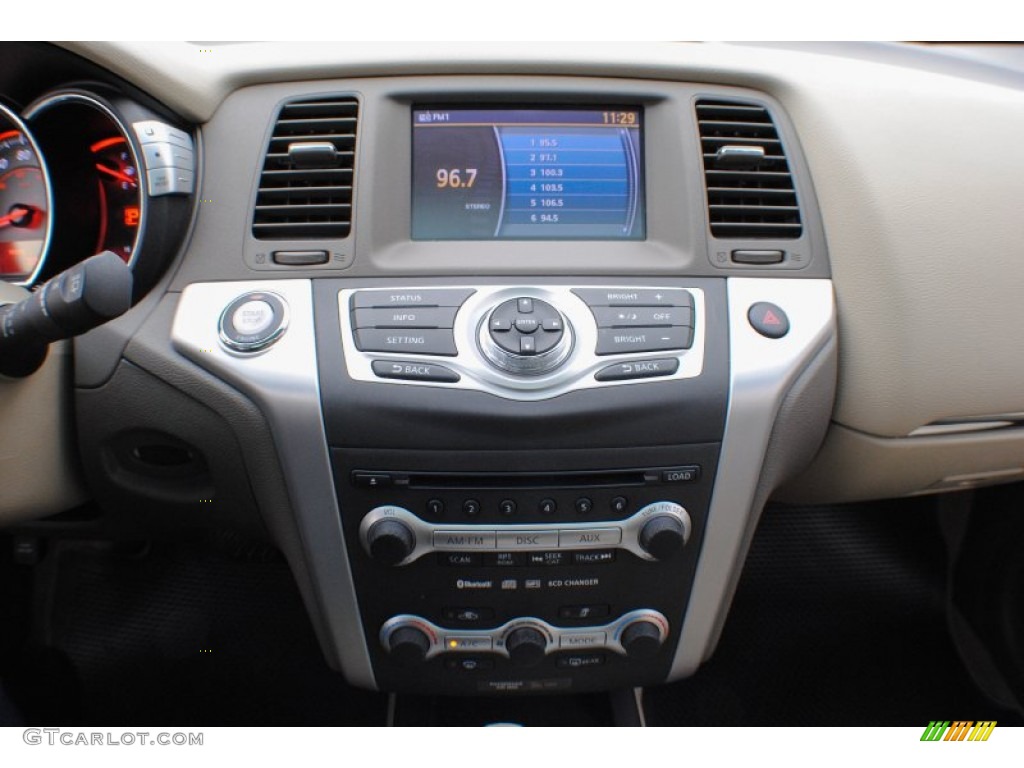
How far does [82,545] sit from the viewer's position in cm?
195

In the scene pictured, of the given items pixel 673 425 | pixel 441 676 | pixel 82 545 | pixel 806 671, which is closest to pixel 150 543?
pixel 82 545

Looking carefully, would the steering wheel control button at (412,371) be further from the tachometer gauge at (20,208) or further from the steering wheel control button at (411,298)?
the tachometer gauge at (20,208)

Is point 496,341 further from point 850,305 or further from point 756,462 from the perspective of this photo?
point 850,305

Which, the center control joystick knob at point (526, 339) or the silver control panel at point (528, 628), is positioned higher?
the center control joystick knob at point (526, 339)

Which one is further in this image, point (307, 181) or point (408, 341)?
point (307, 181)

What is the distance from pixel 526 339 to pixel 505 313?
0.06m

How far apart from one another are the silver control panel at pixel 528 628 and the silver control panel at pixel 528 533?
148mm

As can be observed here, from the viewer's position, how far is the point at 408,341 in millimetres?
1201

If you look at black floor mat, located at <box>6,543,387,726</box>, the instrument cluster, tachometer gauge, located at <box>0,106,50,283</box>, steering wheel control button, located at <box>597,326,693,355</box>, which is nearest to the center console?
steering wheel control button, located at <box>597,326,693,355</box>

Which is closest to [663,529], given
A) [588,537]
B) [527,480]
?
[588,537]

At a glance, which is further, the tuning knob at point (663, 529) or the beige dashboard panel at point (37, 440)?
the tuning knob at point (663, 529)

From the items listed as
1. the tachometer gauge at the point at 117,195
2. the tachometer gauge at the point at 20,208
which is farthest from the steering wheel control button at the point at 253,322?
the tachometer gauge at the point at 20,208

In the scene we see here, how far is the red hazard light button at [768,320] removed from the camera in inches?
49.4

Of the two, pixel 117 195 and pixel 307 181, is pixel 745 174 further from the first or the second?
pixel 117 195
